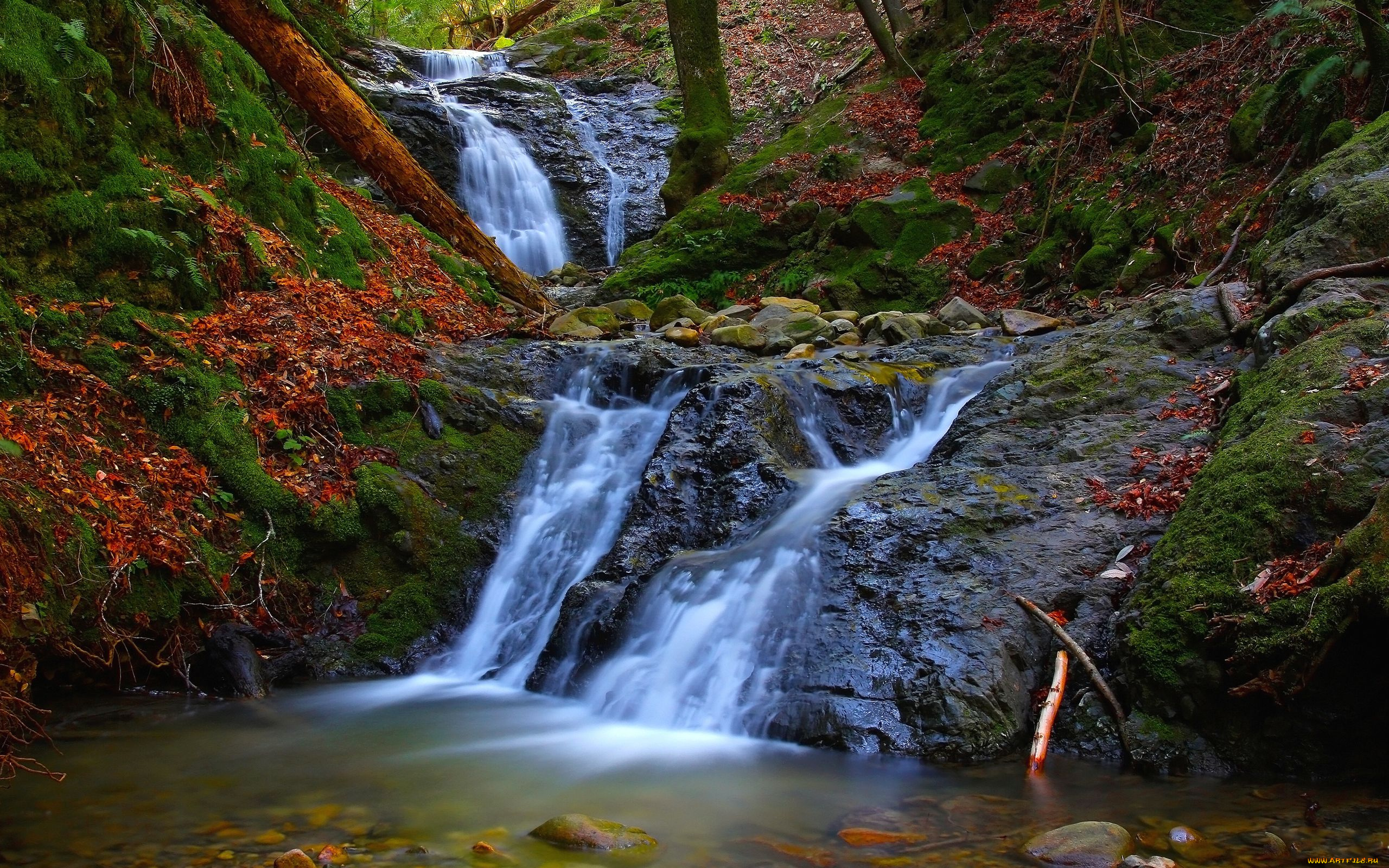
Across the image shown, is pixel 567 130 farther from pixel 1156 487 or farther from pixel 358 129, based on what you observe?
pixel 1156 487

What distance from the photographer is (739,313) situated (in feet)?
36.4

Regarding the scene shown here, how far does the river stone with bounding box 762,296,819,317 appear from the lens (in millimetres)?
10547

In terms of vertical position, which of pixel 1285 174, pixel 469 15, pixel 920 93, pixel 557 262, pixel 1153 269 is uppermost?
pixel 469 15

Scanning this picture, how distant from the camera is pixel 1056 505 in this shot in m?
5.19

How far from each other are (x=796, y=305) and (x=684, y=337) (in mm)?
2008

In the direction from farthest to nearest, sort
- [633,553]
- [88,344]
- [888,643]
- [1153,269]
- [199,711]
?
[1153,269] → [633,553] → [88,344] → [199,711] → [888,643]

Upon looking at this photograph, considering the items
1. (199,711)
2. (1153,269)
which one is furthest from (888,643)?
(1153,269)

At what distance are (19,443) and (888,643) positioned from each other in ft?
15.8

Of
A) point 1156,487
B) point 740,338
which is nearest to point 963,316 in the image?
point 740,338

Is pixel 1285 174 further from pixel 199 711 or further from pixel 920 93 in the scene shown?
pixel 199 711

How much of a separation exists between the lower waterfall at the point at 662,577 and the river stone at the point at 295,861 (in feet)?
7.02

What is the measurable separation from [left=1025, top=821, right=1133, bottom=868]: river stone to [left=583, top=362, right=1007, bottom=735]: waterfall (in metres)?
1.72

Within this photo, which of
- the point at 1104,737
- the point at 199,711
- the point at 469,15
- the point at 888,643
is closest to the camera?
the point at 1104,737

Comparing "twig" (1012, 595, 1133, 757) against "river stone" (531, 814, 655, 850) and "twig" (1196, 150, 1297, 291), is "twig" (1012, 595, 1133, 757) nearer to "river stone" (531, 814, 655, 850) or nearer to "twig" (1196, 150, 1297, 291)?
"river stone" (531, 814, 655, 850)
